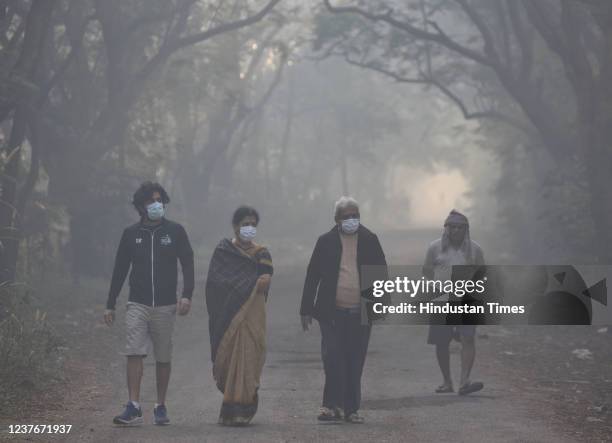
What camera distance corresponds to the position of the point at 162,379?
10.3m

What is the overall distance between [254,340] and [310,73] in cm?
5206

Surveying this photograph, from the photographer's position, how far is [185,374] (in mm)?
14125

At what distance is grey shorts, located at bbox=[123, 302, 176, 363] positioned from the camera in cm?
1009

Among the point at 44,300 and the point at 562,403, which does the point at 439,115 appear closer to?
the point at 44,300

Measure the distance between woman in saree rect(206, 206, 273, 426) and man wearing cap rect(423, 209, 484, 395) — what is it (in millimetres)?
2354

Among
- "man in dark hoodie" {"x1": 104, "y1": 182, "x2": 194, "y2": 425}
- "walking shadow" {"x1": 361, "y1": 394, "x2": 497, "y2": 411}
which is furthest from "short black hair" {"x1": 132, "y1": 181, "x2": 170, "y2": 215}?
"walking shadow" {"x1": 361, "y1": 394, "x2": 497, "y2": 411}

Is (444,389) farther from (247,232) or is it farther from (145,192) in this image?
(145,192)

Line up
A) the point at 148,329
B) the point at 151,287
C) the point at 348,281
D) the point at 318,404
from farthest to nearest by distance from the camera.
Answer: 1. the point at 318,404
2. the point at 348,281
3. the point at 148,329
4. the point at 151,287

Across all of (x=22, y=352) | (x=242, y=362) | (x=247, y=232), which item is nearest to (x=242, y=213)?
(x=247, y=232)

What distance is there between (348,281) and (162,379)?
1.88m

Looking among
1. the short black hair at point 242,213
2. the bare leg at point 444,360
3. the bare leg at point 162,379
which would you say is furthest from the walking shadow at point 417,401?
the short black hair at point 242,213

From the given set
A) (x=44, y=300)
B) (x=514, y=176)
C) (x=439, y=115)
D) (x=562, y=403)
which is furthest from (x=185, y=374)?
(x=439, y=115)

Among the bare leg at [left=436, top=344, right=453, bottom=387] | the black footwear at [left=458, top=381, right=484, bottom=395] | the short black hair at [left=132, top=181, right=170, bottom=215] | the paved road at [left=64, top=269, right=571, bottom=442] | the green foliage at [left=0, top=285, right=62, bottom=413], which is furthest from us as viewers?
the bare leg at [left=436, top=344, right=453, bottom=387]

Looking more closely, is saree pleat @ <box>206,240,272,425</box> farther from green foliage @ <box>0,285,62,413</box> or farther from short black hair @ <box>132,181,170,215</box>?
green foliage @ <box>0,285,62,413</box>
